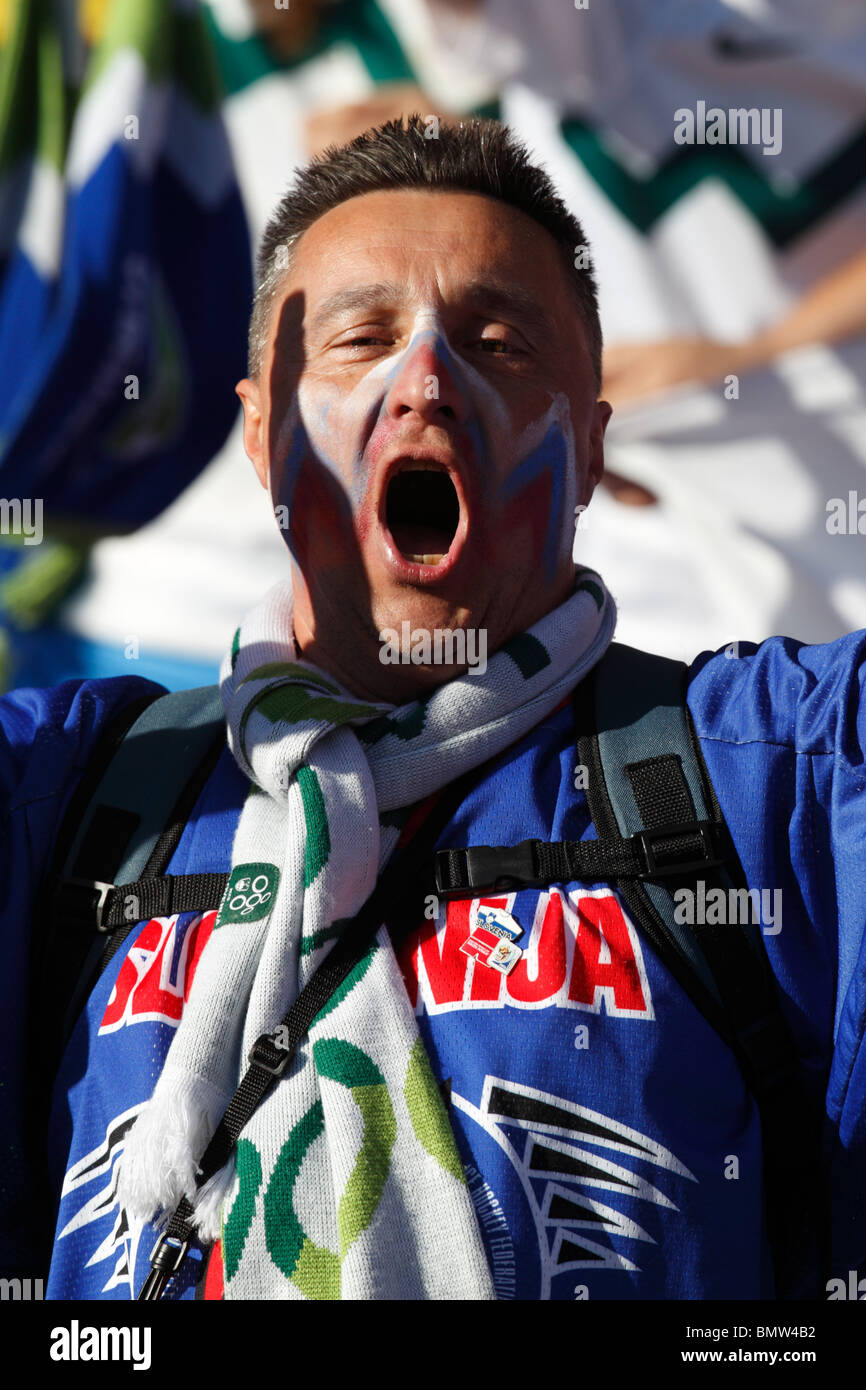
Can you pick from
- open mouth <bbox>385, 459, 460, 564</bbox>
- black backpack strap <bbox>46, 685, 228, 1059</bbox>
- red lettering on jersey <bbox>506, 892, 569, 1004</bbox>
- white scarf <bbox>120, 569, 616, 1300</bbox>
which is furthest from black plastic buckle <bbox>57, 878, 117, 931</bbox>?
open mouth <bbox>385, 459, 460, 564</bbox>

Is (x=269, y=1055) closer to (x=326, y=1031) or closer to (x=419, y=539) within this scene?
(x=326, y=1031)

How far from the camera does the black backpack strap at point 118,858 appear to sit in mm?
1674

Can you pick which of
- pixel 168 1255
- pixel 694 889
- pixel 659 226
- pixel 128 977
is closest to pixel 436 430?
pixel 694 889

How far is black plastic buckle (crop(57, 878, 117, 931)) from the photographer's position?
168 cm

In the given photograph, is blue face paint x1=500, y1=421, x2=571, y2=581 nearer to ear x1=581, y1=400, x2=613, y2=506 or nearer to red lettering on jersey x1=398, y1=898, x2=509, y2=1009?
ear x1=581, y1=400, x2=613, y2=506

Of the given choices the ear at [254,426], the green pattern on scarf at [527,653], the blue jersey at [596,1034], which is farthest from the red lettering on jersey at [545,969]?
the ear at [254,426]

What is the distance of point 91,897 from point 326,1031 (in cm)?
35

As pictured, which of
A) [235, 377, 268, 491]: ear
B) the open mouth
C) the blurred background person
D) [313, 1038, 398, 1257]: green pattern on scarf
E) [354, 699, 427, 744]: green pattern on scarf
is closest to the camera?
[313, 1038, 398, 1257]: green pattern on scarf

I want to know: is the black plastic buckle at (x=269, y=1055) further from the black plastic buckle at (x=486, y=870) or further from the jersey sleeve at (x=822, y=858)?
the jersey sleeve at (x=822, y=858)

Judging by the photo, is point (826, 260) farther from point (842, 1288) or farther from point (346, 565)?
point (842, 1288)

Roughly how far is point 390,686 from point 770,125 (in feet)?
11.4

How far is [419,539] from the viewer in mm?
1987

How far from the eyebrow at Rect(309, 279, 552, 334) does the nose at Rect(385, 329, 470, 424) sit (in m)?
0.08
